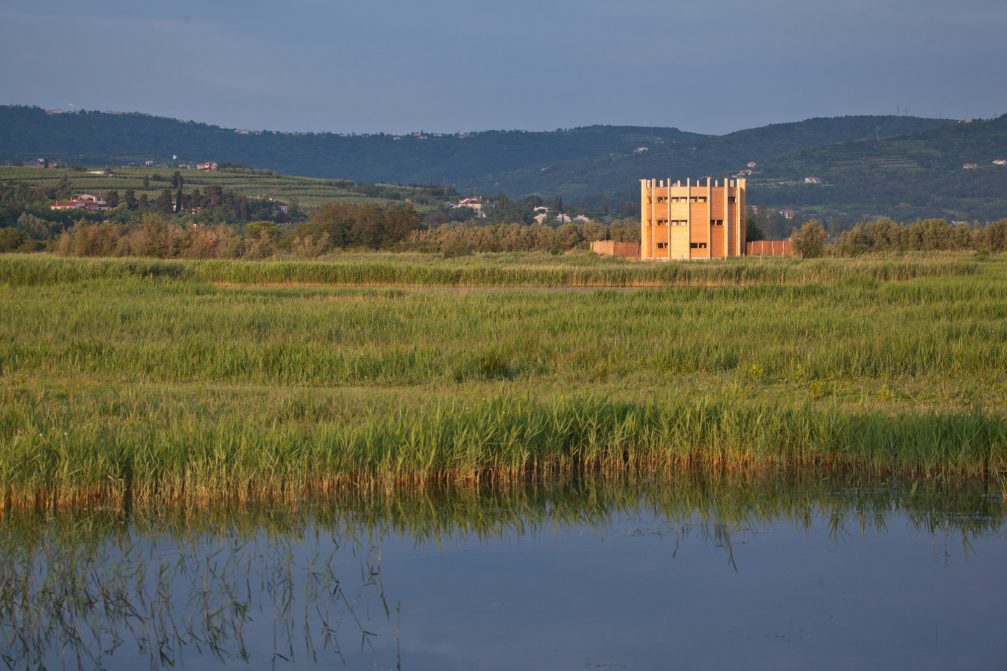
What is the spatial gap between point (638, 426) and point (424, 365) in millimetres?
4923

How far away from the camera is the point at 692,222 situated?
175ft

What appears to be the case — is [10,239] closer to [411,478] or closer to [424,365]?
[424,365]

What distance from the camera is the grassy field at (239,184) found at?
357 ft

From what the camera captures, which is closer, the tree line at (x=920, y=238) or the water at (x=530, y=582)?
the water at (x=530, y=582)

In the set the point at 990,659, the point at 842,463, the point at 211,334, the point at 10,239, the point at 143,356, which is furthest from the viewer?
the point at 10,239

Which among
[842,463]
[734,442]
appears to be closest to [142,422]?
[734,442]

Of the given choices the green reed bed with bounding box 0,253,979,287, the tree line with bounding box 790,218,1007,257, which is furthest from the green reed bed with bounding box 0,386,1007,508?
the tree line with bounding box 790,218,1007,257

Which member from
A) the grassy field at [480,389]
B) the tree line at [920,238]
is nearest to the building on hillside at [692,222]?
the tree line at [920,238]

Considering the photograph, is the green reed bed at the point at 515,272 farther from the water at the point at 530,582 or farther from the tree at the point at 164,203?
the tree at the point at 164,203

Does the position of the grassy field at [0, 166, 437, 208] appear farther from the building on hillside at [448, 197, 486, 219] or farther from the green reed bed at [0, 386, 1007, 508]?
the green reed bed at [0, 386, 1007, 508]

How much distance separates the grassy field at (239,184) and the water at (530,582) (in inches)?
3944

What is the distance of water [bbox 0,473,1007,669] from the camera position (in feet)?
22.4

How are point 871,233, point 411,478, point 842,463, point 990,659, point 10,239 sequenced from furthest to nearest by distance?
point 871,233 → point 10,239 → point 842,463 → point 411,478 → point 990,659

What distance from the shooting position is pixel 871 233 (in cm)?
6681
